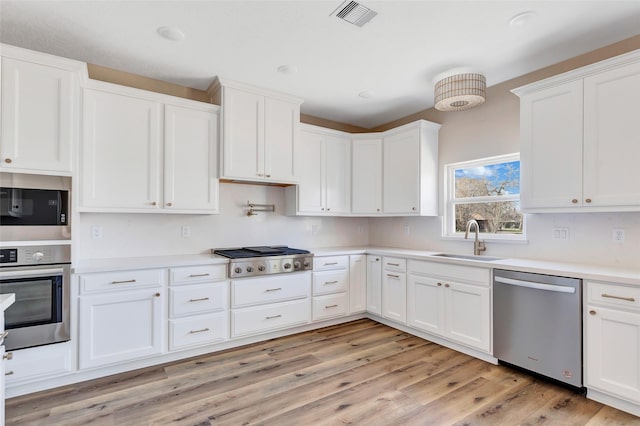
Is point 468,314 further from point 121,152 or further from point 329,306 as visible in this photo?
point 121,152

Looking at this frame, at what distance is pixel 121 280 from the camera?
2.58 meters

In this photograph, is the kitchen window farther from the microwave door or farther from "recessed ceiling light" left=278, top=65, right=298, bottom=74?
the microwave door

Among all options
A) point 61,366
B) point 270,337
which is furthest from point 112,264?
point 270,337

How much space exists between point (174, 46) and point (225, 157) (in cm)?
100

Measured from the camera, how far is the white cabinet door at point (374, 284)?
381cm

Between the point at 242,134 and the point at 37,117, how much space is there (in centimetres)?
155

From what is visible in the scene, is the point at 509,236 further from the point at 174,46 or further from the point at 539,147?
the point at 174,46

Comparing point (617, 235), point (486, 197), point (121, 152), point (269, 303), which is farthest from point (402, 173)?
point (121, 152)

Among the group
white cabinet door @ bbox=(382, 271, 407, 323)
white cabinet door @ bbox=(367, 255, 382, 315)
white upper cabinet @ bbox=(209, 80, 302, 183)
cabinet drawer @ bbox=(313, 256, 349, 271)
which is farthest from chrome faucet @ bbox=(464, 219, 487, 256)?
white upper cabinet @ bbox=(209, 80, 302, 183)

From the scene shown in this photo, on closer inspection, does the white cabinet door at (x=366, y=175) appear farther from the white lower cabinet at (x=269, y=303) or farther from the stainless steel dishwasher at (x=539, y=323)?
the stainless steel dishwasher at (x=539, y=323)

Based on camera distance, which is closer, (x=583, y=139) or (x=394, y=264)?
(x=583, y=139)

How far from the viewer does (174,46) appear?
2596 mm

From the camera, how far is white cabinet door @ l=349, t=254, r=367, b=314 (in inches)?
153

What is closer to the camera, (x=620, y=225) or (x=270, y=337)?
(x=620, y=225)
